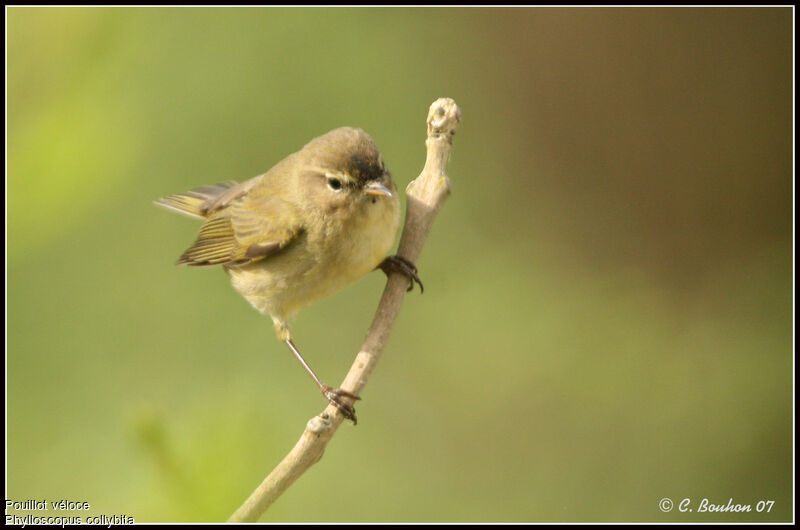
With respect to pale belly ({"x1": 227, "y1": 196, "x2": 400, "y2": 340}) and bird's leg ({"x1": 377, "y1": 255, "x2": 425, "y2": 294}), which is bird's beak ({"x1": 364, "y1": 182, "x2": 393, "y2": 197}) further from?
bird's leg ({"x1": 377, "y1": 255, "x2": 425, "y2": 294})

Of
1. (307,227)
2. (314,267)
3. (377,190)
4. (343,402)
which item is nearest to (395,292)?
(343,402)

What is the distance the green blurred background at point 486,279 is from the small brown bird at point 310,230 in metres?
0.62

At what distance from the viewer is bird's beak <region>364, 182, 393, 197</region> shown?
368cm

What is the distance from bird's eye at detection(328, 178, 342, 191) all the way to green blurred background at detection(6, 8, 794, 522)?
1087mm

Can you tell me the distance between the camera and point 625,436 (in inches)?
208

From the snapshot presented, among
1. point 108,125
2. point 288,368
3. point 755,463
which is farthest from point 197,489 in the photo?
point 755,463

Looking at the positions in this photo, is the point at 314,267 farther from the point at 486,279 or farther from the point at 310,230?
the point at 486,279

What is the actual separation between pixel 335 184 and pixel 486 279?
239cm

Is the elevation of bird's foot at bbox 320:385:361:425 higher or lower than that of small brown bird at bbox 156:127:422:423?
lower

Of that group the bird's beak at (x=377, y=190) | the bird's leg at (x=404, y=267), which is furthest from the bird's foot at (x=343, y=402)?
the bird's beak at (x=377, y=190)

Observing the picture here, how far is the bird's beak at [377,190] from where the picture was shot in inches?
145

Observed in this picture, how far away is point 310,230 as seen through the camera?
4004 millimetres

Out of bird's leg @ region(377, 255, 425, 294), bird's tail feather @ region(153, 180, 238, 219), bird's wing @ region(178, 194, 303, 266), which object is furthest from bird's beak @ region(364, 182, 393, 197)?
bird's tail feather @ region(153, 180, 238, 219)

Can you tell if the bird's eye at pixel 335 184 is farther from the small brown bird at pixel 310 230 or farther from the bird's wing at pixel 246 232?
the bird's wing at pixel 246 232
